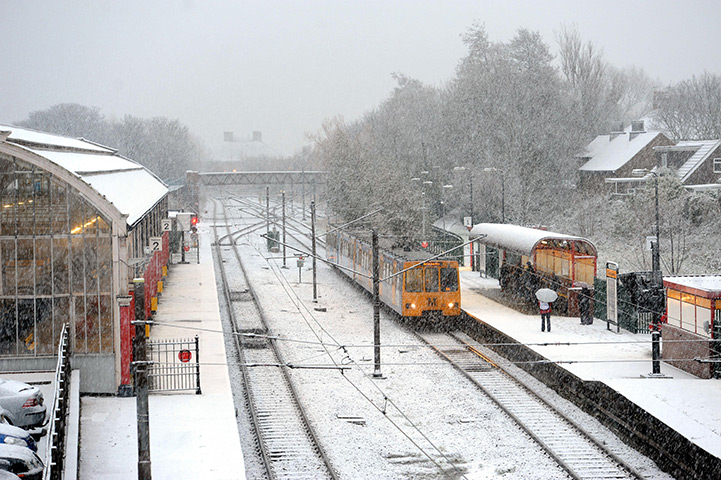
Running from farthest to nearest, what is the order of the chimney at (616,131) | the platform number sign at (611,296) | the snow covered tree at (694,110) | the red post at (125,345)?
the snow covered tree at (694,110), the chimney at (616,131), the platform number sign at (611,296), the red post at (125,345)

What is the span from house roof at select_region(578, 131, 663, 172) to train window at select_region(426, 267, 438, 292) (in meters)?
33.4

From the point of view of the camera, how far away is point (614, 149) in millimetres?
62312

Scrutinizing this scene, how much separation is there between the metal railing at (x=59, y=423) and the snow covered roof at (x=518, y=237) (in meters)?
17.8

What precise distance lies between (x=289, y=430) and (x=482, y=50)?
53.7 m

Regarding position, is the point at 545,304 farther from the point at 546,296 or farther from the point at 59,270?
the point at 59,270

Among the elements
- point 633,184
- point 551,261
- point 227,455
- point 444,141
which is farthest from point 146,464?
point 444,141

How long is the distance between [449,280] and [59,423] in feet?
56.7

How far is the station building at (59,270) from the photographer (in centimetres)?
1884

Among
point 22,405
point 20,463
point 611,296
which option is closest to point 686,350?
point 611,296

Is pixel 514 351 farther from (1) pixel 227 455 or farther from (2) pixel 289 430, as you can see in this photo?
(1) pixel 227 455

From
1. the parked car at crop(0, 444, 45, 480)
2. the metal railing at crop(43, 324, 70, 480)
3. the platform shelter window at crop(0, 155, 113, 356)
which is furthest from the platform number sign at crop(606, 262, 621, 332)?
the parked car at crop(0, 444, 45, 480)

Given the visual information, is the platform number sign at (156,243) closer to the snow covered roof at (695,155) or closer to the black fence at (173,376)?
the black fence at (173,376)

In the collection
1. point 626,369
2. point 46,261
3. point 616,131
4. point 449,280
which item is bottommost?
point 626,369

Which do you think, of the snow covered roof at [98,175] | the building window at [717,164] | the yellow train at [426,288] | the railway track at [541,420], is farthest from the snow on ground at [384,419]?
the building window at [717,164]
